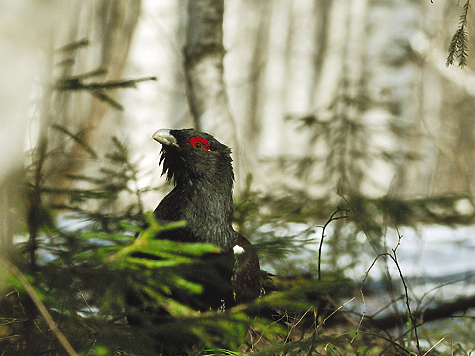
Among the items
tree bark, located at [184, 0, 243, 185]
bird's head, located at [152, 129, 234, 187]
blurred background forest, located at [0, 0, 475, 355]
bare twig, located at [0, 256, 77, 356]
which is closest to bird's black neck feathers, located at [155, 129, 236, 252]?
bird's head, located at [152, 129, 234, 187]

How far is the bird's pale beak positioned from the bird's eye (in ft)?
0.31

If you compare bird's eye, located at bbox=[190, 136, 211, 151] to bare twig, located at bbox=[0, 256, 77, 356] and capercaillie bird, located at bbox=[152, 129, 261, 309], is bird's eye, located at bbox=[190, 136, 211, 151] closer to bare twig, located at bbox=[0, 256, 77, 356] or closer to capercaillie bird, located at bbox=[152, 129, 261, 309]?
capercaillie bird, located at bbox=[152, 129, 261, 309]

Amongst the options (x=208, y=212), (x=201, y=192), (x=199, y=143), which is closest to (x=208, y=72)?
(x=199, y=143)

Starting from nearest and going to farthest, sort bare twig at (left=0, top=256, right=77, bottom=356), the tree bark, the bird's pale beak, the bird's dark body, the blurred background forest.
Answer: bare twig at (left=0, top=256, right=77, bottom=356), the bird's dark body, the bird's pale beak, the blurred background forest, the tree bark

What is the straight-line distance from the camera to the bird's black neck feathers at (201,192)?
205 centimetres

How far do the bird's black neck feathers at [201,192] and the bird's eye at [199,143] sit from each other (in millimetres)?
19

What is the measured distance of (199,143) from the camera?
7.27ft

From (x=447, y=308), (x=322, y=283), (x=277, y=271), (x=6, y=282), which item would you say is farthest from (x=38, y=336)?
(x=447, y=308)

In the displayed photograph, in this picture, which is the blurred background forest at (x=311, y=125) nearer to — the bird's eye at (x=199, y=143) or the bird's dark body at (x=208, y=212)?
the bird's dark body at (x=208, y=212)

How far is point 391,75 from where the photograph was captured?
484 cm

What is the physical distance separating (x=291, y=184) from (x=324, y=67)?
1.85 meters

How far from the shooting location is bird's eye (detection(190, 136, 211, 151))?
7.21 ft

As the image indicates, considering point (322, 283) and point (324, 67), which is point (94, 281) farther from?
point (324, 67)

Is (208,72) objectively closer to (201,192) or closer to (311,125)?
(311,125)
